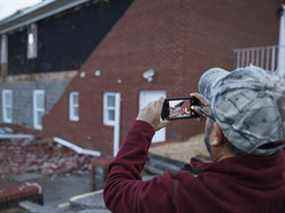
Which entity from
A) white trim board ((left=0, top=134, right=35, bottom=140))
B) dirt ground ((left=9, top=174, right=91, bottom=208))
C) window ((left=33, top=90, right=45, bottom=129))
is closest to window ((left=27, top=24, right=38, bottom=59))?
window ((left=33, top=90, right=45, bottom=129))

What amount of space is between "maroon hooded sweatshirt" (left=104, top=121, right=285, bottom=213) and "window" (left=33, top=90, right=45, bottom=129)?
485 inches

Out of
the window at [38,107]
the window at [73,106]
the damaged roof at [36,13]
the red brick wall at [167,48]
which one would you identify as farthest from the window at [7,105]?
the red brick wall at [167,48]

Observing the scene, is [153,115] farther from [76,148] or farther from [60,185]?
[76,148]

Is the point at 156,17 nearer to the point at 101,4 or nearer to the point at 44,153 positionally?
the point at 101,4

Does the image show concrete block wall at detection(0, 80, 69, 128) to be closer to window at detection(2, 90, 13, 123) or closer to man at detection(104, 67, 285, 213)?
window at detection(2, 90, 13, 123)

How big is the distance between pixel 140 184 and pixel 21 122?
14.1 m

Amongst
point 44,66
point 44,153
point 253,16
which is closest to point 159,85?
point 253,16

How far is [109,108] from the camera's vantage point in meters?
9.66

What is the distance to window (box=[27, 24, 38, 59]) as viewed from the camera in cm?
1317

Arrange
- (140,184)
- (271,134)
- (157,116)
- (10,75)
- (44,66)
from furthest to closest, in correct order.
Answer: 1. (10,75)
2. (44,66)
3. (157,116)
4. (140,184)
5. (271,134)

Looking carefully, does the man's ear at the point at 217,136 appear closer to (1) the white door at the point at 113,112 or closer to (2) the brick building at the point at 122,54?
(2) the brick building at the point at 122,54

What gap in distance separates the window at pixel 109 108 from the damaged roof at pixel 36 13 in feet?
10.4

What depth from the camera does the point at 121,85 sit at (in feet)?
29.7

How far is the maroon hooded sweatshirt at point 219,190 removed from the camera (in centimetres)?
95
